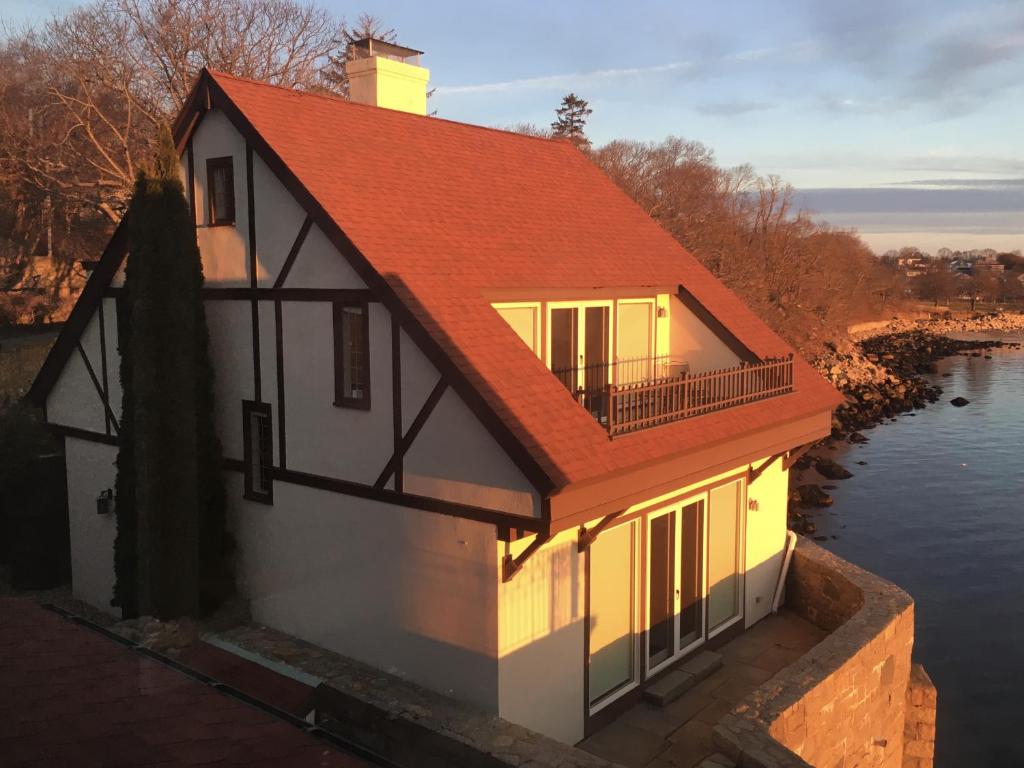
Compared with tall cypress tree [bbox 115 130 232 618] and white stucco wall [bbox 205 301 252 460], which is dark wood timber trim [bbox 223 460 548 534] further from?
tall cypress tree [bbox 115 130 232 618]

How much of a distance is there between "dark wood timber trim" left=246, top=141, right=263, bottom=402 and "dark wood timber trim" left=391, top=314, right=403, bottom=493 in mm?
2699

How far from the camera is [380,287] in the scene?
358 inches

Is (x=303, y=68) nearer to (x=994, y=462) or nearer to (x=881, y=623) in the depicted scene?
(x=881, y=623)

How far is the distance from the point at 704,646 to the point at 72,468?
1051cm

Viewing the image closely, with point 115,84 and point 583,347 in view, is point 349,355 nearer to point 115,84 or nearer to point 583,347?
point 583,347

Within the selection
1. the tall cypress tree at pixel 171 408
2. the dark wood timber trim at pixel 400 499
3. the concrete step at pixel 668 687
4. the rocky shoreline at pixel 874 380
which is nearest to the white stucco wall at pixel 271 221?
the tall cypress tree at pixel 171 408

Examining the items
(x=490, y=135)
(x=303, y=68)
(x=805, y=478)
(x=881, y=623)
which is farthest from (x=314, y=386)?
(x=805, y=478)

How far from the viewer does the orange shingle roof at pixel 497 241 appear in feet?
28.4

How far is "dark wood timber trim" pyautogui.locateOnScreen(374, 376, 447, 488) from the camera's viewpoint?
873 cm

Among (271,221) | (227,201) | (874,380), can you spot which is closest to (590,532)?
(271,221)

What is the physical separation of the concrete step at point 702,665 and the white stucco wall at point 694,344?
416 cm

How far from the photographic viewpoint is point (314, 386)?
33.9 feet

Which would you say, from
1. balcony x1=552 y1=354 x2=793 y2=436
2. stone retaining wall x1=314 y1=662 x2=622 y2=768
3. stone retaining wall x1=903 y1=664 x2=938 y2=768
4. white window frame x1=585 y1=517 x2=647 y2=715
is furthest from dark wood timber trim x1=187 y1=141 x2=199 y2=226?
stone retaining wall x1=903 y1=664 x2=938 y2=768

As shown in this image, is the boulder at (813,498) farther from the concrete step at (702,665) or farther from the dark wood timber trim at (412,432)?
the dark wood timber trim at (412,432)
